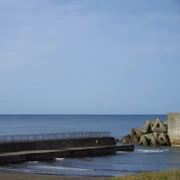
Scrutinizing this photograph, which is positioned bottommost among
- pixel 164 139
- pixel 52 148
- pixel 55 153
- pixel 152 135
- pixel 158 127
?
pixel 55 153

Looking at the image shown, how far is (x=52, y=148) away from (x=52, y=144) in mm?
419

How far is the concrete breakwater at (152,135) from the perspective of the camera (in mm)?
58772

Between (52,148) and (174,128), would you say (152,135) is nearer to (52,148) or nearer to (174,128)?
(174,128)

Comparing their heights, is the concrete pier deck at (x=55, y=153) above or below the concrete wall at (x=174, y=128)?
below

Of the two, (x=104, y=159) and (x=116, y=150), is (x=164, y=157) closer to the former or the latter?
(x=116, y=150)

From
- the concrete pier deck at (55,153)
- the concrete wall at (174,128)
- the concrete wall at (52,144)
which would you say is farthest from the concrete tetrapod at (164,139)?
the concrete wall at (52,144)

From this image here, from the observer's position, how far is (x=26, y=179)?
22.5m

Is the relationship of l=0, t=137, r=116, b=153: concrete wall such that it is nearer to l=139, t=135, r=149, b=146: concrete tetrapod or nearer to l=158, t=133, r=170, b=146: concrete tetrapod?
l=139, t=135, r=149, b=146: concrete tetrapod

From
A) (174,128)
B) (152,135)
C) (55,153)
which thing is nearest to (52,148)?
(55,153)

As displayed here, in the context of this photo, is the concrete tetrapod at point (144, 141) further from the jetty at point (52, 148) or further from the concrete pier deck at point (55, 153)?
the concrete pier deck at point (55, 153)

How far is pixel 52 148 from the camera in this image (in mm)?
41188

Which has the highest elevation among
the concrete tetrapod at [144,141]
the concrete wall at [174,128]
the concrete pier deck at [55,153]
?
the concrete wall at [174,128]

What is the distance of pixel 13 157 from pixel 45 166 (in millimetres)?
2681

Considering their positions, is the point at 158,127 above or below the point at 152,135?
above
